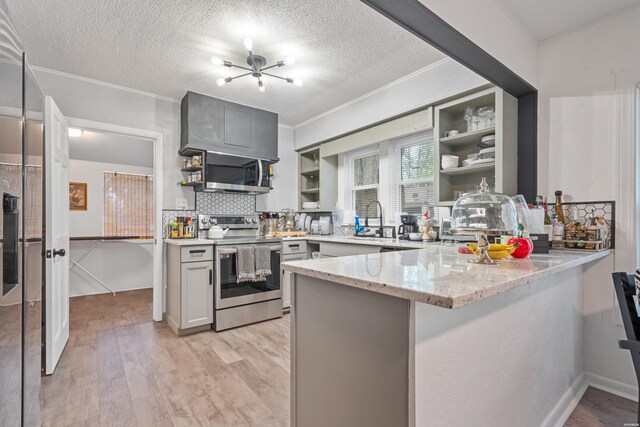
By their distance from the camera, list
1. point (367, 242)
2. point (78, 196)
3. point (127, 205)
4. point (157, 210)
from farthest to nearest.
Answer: point (127, 205), point (78, 196), point (157, 210), point (367, 242)

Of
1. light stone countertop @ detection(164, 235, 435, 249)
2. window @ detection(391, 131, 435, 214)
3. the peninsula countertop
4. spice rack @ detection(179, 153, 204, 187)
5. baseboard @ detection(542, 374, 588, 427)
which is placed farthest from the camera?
spice rack @ detection(179, 153, 204, 187)

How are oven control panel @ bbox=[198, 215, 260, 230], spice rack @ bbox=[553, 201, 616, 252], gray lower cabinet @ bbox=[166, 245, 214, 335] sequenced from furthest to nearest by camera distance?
oven control panel @ bbox=[198, 215, 260, 230], gray lower cabinet @ bbox=[166, 245, 214, 335], spice rack @ bbox=[553, 201, 616, 252]

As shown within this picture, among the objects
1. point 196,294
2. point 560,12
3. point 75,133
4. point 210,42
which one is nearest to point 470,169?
point 560,12

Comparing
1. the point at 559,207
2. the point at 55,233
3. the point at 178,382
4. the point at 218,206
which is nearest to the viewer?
the point at 178,382

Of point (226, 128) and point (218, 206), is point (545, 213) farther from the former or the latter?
point (218, 206)

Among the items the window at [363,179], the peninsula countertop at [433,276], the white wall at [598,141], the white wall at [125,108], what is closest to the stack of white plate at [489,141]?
the white wall at [598,141]

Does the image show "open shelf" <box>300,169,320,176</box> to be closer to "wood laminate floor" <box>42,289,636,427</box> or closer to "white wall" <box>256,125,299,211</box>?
"white wall" <box>256,125,299,211</box>

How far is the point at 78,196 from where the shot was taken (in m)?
4.62

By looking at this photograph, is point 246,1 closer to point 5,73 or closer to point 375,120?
point 5,73

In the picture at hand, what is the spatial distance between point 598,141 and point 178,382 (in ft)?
10.7

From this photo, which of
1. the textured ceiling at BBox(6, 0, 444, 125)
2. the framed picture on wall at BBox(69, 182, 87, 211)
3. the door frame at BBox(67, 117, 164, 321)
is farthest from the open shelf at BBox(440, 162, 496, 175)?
the framed picture on wall at BBox(69, 182, 87, 211)

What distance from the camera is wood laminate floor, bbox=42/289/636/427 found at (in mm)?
1782

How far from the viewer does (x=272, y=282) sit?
3480 millimetres

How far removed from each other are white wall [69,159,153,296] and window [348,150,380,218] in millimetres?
3439
